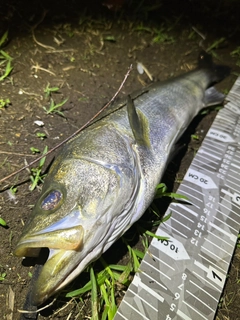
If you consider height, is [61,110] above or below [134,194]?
above

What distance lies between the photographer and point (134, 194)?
2.31m

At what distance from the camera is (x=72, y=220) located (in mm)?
1946

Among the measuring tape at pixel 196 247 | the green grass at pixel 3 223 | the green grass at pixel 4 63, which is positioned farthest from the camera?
the green grass at pixel 4 63

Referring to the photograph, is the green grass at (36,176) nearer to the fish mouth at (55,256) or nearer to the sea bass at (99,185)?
the sea bass at (99,185)

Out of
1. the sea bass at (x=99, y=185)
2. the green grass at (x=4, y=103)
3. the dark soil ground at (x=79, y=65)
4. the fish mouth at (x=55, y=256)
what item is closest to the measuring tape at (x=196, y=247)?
the dark soil ground at (x=79, y=65)

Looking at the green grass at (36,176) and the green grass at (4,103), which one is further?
the green grass at (4,103)

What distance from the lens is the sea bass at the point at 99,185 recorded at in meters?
1.88

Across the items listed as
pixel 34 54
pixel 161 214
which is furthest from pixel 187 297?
pixel 34 54

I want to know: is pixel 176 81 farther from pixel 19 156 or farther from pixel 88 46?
pixel 19 156

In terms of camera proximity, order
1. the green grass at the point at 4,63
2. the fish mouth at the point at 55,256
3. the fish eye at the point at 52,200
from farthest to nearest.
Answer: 1. the green grass at the point at 4,63
2. the fish eye at the point at 52,200
3. the fish mouth at the point at 55,256

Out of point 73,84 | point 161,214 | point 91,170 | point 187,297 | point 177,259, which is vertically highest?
point 73,84

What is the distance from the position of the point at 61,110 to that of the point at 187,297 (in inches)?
79.8

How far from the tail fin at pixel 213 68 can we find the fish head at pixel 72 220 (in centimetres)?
213

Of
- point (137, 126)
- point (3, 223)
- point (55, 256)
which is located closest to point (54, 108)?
point (137, 126)
